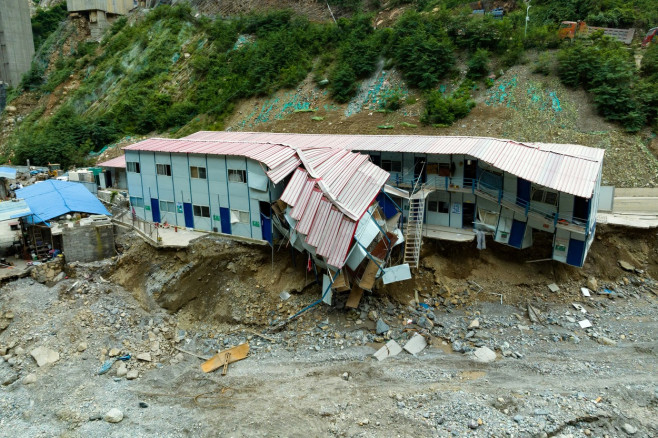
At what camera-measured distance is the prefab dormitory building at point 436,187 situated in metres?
19.4

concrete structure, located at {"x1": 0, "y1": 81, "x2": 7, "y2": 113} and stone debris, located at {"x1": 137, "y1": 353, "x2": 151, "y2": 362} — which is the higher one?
concrete structure, located at {"x1": 0, "y1": 81, "x2": 7, "y2": 113}

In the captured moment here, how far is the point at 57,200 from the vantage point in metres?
27.5

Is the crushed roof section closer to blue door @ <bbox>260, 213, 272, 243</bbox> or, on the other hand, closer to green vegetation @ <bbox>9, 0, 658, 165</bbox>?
blue door @ <bbox>260, 213, 272, 243</bbox>

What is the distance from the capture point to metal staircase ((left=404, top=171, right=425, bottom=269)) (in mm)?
20312

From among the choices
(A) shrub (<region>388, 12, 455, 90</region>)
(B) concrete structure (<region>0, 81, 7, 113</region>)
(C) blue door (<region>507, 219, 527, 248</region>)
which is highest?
(A) shrub (<region>388, 12, 455, 90</region>)

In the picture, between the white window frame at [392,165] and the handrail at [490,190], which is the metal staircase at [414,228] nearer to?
→ the handrail at [490,190]

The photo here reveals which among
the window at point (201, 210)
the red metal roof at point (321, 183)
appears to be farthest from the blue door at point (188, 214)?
the red metal roof at point (321, 183)

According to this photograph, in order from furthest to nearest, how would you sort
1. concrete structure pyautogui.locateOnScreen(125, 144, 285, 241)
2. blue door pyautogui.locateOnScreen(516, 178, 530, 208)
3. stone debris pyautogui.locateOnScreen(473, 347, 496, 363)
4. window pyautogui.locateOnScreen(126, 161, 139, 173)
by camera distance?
1. window pyautogui.locateOnScreen(126, 161, 139, 173)
2. concrete structure pyautogui.locateOnScreen(125, 144, 285, 241)
3. blue door pyautogui.locateOnScreen(516, 178, 530, 208)
4. stone debris pyautogui.locateOnScreen(473, 347, 496, 363)

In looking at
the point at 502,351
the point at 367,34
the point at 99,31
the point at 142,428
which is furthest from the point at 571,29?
the point at 99,31

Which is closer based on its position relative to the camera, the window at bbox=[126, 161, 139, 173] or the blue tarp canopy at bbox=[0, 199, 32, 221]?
the blue tarp canopy at bbox=[0, 199, 32, 221]

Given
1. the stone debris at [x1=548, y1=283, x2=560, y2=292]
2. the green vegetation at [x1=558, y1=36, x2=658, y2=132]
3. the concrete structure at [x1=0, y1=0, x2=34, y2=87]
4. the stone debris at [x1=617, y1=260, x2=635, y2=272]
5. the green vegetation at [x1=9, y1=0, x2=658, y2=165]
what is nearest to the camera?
the stone debris at [x1=548, y1=283, x2=560, y2=292]

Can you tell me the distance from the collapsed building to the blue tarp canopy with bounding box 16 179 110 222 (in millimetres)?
3836

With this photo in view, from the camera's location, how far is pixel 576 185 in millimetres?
18047

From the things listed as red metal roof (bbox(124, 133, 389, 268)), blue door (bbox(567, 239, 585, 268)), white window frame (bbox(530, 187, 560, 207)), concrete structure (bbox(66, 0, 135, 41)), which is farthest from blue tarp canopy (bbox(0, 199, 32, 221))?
concrete structure (bbox(66, 0, 135, 41))
